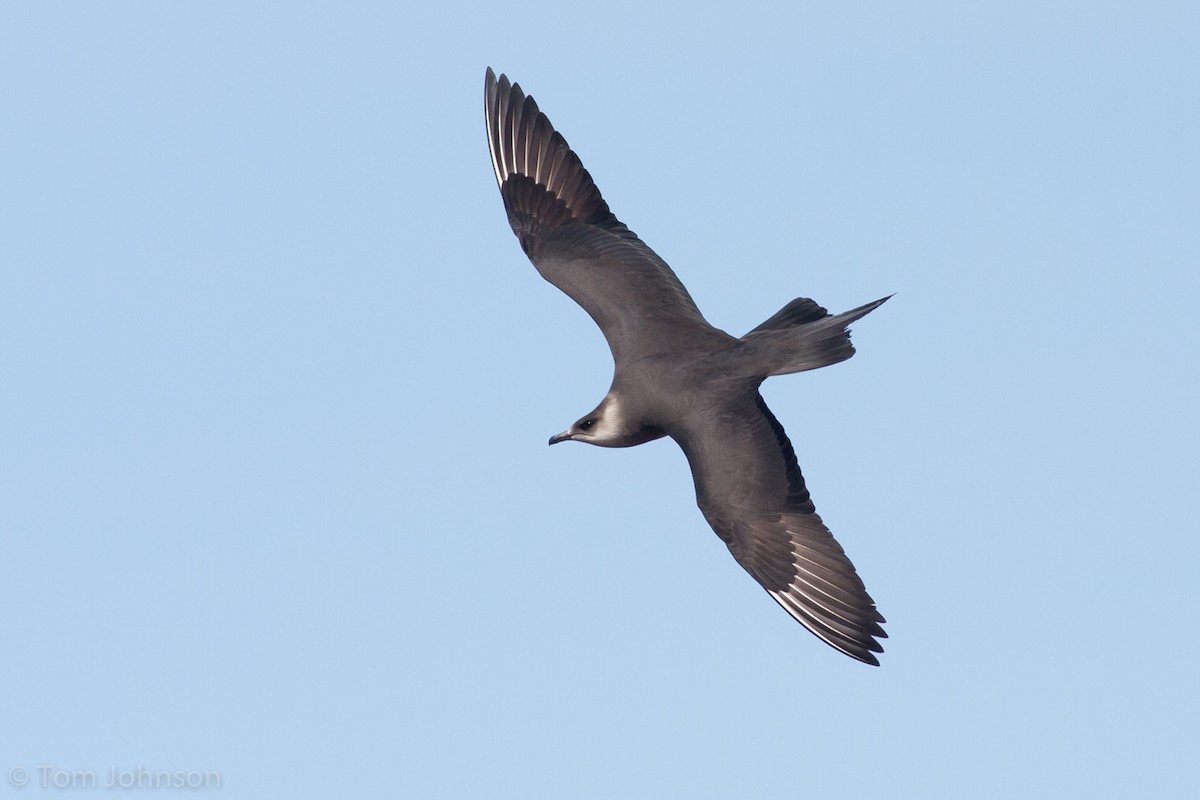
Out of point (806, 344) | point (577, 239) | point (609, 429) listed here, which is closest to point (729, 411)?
point (806, 344)

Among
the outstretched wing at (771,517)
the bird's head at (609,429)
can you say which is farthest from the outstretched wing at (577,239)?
the outstretched wing at (771,517)

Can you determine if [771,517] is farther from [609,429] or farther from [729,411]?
[609,429]

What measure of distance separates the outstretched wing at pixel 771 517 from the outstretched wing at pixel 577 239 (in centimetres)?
110

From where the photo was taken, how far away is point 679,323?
13.2 m

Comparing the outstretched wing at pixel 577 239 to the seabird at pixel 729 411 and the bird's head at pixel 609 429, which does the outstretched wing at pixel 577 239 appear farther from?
the bird's head at pixel 609 429

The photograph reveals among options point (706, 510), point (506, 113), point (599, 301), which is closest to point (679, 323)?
point (599, 301)

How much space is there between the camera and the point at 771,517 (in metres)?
12.2

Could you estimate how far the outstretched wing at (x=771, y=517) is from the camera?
39.5ft

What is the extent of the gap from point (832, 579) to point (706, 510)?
1.07 metres

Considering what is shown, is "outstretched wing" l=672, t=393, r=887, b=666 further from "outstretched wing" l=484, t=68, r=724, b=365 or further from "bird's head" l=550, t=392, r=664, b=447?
"outstretched wing" l=484, t=68, r=724, b=365

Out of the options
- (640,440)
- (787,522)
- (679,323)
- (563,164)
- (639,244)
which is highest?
(563,164)

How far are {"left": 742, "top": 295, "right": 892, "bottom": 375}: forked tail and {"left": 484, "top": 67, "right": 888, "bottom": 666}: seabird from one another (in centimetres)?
1

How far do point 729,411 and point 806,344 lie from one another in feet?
2.53

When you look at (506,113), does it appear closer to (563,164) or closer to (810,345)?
(563,164)
